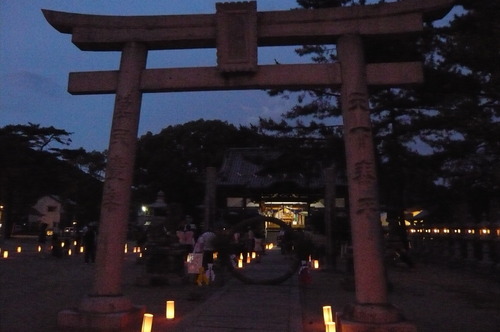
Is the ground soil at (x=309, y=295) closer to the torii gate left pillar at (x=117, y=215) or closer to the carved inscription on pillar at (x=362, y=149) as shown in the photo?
the torii gate left pillar at (x=117, y=215)

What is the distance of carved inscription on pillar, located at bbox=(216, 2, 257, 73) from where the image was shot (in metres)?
8.12

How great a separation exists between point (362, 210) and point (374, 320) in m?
1.56

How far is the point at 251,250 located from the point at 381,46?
15.1 meters

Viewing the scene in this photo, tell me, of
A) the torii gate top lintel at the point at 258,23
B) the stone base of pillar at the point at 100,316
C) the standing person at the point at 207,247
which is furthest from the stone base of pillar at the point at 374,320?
the standing person at the point at 207,247

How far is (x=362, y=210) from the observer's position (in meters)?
7.38

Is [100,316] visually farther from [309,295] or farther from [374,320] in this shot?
[309,295]

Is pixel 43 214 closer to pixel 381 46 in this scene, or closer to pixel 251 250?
pixel 251 250

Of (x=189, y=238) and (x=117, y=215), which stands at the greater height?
(x=189, y=238)

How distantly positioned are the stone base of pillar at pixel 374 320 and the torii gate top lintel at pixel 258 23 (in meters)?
4.29

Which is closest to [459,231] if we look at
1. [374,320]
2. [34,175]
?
[374,320]

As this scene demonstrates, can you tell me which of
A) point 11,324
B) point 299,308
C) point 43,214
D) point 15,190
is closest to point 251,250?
point 299,308

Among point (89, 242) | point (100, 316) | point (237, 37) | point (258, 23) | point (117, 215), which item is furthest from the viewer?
point (89, 242)

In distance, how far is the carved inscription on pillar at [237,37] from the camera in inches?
320

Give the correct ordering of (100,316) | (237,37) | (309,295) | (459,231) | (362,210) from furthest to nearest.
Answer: (459,231), (309,295), (237,37), (100,316), (362,210)
